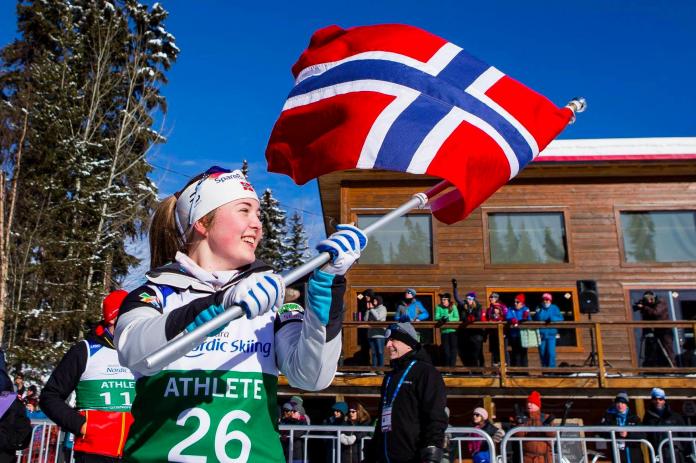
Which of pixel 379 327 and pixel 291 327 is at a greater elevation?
pixel 379 327

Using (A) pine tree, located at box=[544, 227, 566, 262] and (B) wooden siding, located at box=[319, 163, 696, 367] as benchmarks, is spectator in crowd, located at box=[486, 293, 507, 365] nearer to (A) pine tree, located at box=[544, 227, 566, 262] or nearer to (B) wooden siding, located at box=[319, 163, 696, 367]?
(B) wooden siding, located at box=[319, 163, 696, 367]

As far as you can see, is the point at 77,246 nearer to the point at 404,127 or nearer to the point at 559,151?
the point at 559,151

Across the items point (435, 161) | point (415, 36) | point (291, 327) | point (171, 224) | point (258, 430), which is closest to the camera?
point (258, 430)

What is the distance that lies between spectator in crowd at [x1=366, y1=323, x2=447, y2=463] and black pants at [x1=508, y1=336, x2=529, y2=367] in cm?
932

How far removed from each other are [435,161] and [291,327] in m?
1.48

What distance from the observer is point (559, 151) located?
18547 mm

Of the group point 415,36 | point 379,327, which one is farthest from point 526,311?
point 415,36

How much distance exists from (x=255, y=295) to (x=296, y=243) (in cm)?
5092

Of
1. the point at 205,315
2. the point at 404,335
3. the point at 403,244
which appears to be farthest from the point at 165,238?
the point at 403,244

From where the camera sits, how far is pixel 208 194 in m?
2.87

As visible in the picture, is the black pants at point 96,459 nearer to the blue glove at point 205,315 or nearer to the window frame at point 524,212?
the blue glove at point 205,315

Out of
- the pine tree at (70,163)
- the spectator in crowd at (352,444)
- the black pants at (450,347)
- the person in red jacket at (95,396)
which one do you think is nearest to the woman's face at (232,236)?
the person in red jacket at (95,396)

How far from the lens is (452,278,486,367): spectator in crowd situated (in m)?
15.3

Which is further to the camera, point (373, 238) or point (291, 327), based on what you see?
point (373, 238)
